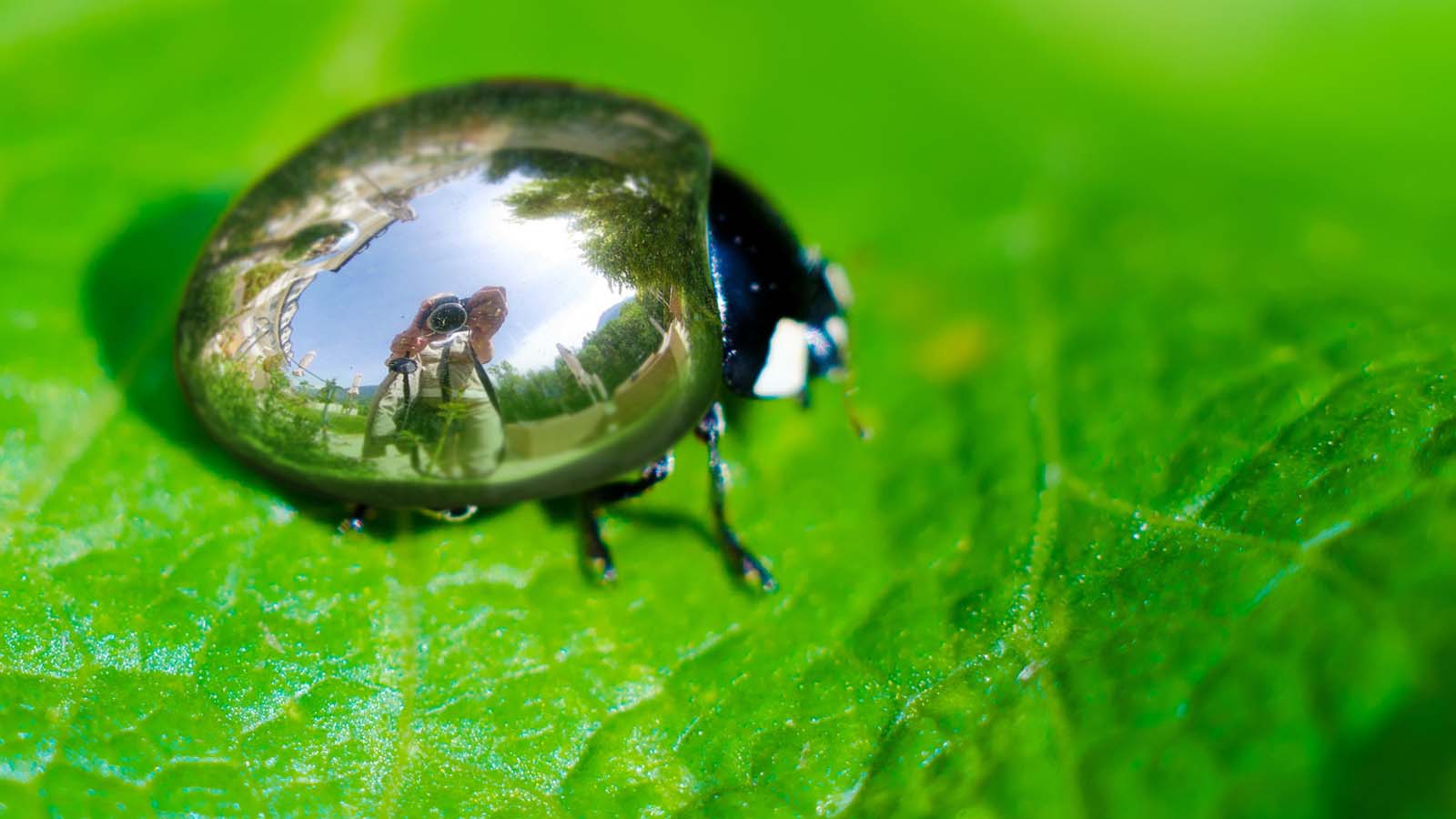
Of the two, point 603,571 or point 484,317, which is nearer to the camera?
point 484,317

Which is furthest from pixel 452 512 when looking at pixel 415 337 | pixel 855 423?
pixel 855 423

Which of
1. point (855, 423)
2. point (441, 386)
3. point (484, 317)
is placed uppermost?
point (484, 317)

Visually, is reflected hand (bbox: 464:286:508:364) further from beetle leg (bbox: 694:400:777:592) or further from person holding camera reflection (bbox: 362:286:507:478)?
beetle leg (bbox: 694:400:777:592)

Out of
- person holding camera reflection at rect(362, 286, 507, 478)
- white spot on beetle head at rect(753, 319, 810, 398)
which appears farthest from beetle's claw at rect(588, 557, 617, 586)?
white spot on beetle head at rect(753, 319, 810, 398)

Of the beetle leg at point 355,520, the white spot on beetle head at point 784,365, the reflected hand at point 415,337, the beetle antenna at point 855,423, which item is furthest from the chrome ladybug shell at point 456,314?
the beetle antenna at point 855,423

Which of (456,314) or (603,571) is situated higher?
(456,314)

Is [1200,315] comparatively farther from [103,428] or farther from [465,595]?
[103,428]

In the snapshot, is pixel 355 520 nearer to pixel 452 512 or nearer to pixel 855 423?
pixel 452 512

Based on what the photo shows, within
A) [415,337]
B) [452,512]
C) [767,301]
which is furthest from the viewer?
[767,301]
